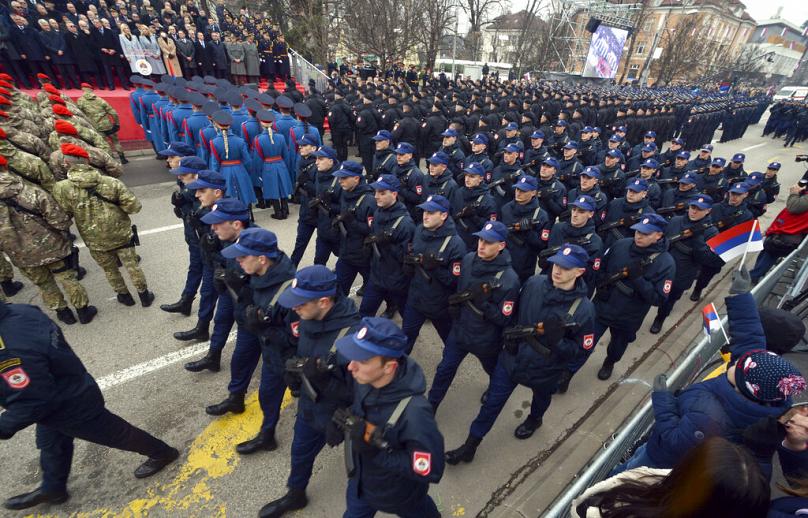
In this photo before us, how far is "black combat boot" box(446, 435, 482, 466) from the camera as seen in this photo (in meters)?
3.51

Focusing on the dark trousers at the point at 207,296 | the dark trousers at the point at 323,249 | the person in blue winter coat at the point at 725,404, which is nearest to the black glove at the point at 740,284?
the person in blue winter coat at the point at 725,404

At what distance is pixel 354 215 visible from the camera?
500 centimetres

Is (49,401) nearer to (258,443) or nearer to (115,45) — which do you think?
(258,443)

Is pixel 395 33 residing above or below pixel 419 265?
above

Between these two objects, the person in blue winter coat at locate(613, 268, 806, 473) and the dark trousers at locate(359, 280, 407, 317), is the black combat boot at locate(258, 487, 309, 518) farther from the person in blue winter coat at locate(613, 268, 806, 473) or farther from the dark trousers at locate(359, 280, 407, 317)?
the person in blue winter coat at locate(613, 268, 806, 473)

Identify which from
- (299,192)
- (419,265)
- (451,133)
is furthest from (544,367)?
(451,133)

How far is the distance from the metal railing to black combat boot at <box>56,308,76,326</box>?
1645 centimetres

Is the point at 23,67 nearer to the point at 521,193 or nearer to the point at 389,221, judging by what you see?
the point at 389,221

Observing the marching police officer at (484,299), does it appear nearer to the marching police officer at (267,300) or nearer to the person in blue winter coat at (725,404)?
the person in blue winter coat at (725,404)

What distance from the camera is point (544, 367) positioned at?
10.3 ft

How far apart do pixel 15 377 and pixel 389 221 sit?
11.1 feet

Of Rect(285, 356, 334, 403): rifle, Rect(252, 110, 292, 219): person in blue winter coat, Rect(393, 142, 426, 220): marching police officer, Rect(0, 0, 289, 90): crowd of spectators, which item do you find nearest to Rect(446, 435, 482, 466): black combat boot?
Rect(285, 356, 334, 403): rifle

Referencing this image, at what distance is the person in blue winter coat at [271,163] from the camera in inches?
310

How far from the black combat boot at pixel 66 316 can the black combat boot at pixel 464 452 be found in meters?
5.12
